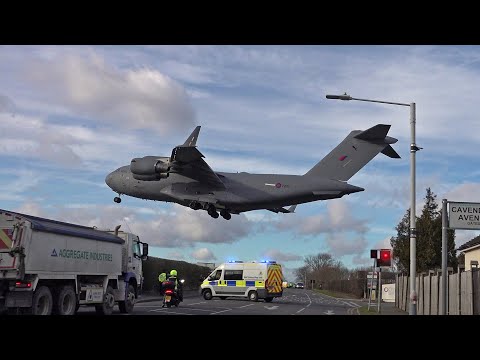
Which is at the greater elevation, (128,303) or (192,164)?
(192,164)

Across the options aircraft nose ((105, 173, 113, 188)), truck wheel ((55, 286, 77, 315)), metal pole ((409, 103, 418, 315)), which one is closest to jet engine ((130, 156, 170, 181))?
aircraft nose ((105, 173, 113, 188))

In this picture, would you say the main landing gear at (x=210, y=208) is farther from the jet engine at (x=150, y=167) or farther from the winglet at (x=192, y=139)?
the winglet at (x=192, y=139)

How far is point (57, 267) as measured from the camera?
783 inches

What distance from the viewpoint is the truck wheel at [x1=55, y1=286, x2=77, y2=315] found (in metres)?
19.9

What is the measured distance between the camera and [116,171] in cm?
3850

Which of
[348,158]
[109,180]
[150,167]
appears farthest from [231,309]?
[109,180]

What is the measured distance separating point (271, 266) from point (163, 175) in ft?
36.5

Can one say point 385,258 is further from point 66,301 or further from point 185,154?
point 66,301

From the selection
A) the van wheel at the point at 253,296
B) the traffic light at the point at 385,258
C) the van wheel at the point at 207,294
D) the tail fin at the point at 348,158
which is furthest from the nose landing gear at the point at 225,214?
the traffic light at the point at 385,258

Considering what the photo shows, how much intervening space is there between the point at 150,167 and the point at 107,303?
39.9 feet

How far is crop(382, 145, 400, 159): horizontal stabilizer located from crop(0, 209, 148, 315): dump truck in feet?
51.9

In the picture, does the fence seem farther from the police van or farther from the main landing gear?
the police van
